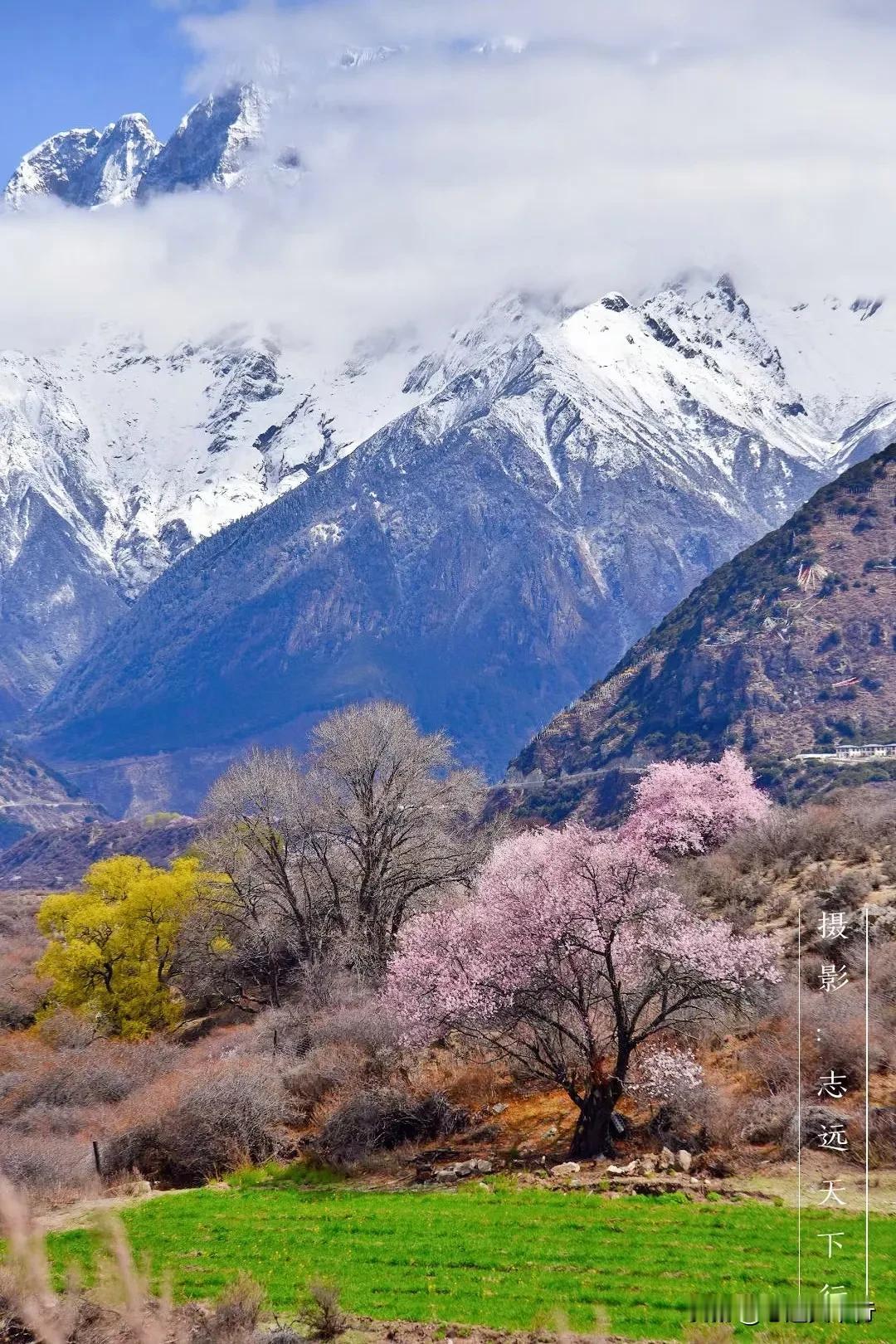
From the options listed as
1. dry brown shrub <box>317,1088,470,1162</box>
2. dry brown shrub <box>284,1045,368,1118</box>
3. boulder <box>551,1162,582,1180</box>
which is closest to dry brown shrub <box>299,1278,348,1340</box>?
boulder <box>551,1162,582,1180</box>

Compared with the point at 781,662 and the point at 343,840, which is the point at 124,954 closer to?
the point at 343,840

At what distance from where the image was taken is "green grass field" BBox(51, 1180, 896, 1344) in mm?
17766

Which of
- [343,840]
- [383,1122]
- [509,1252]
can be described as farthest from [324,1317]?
[343,840]

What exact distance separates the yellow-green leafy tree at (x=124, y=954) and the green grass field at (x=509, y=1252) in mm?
25792

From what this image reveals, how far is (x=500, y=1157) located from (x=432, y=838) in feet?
68.9

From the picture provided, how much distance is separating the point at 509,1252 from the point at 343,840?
94.3 feet

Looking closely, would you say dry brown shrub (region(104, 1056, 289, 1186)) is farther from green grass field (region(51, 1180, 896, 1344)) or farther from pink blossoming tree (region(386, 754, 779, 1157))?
green grass field (region(51, 1180, 896, 1344))

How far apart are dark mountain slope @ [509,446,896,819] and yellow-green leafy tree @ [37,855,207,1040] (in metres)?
80.4

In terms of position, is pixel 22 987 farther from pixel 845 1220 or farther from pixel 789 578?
pixel 789 578

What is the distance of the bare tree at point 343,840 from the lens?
1853 inches

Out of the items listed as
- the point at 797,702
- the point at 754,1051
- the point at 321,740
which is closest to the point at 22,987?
the point at 321,740

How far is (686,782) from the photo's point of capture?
52.3 metres

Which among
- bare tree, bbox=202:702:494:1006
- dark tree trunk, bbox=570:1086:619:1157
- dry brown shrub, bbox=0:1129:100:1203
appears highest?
bare tree, bbox=202:702:494:1006

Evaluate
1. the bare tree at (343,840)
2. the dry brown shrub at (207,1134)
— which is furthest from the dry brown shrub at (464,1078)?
the bare tree at (343,840)
